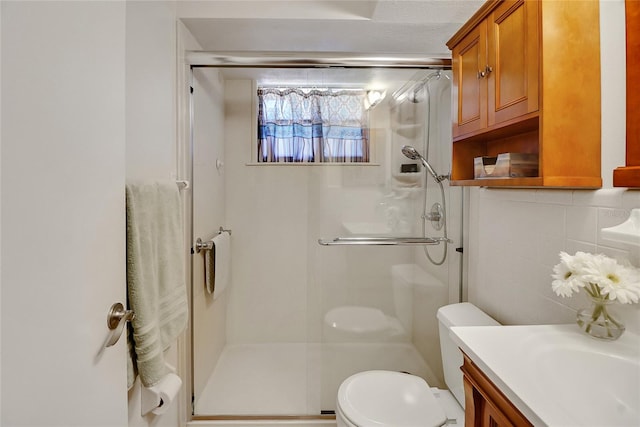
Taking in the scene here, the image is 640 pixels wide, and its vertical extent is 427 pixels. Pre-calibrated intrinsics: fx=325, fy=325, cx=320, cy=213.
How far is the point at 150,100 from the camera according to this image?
4.43 feet

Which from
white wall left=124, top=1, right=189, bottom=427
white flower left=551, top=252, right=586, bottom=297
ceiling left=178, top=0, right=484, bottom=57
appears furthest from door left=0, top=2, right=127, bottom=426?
white flower left=551, top=252, right=586, bottom=297

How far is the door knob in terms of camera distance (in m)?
0.79

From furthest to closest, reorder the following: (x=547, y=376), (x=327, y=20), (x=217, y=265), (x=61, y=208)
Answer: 1. (x=217, y=265)
2. (x=327, y=20)
3. (x=547, y=376)
4. (x=61, y=208)

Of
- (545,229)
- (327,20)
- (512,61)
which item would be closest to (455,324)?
(545,229)

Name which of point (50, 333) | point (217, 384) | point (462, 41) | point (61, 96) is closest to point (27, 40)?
point (61, 96)

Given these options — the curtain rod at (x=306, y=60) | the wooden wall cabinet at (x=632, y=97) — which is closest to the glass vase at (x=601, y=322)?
the wooden wall cabinet at (x=632, y=97)

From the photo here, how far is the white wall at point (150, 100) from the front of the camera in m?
1.17

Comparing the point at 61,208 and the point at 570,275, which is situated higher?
the point at 61,208

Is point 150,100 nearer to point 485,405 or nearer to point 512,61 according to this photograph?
point 512,61

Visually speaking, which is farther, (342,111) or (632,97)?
(342,111)

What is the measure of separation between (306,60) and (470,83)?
0.86m

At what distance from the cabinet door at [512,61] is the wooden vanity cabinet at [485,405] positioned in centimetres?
78

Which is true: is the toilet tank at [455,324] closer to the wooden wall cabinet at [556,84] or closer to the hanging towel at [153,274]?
the wooden wall cabinet at [556,84]

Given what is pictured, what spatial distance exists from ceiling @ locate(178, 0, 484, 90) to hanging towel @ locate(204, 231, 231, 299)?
1122mm
